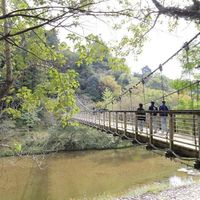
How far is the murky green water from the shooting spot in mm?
10555

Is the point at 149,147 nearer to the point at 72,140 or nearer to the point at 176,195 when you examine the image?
the point at 176,195

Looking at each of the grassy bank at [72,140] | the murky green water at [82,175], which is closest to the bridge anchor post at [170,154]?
the murky green water at [82,175]

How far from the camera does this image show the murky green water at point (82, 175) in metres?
10.6

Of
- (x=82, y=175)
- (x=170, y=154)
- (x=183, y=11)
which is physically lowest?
(x=82, y=175)

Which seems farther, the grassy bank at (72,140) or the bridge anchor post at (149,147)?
the grassy bank at (72,140)

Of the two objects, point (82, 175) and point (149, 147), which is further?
point (82, 175)

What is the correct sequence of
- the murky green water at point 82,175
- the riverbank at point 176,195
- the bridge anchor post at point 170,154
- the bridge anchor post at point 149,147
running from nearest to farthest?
the bridge anchor post at point 170,154, the bridge anchor post at point 149,147, the riverbank at point 176,195, the murky green water at point 82,175

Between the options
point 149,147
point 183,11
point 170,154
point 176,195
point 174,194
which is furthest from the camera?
point 174,194

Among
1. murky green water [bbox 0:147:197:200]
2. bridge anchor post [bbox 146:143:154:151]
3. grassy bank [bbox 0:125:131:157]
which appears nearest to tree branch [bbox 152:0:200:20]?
bridge anchor post [bbox 146:143:154:151]

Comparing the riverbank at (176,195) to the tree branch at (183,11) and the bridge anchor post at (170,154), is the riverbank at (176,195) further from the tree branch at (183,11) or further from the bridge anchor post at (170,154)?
the tree branch at (183,11)

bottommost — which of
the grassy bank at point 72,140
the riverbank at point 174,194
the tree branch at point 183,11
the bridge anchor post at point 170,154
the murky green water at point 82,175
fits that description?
the murky green water at point 82,175

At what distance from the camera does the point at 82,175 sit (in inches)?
521

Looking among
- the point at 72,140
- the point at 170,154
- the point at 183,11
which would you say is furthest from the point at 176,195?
the point at 72,140

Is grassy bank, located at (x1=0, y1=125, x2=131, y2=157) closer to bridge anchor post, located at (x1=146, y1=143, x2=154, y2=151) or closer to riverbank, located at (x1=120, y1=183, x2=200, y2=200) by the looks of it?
riverbank, located at (x1=120, y1=183, x2=200, y2=200)
